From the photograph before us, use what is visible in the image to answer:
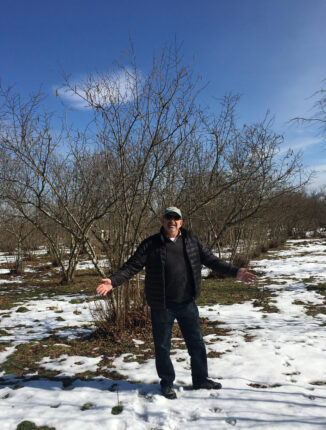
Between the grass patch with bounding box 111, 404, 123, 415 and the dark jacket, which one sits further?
the dark jacket

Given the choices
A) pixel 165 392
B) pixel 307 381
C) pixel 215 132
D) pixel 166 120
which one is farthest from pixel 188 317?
pixel 215 132

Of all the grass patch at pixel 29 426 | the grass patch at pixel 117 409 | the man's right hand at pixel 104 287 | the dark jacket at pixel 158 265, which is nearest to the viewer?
the grass patch at pixel 29 426

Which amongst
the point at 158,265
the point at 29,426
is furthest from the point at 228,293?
the point at 29,426

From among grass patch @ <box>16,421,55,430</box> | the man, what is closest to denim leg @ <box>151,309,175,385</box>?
the man

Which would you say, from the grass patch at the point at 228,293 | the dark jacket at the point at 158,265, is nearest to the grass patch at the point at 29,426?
the dark jacket at the point at 158,265

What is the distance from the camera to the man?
273cm

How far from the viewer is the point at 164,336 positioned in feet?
8.98

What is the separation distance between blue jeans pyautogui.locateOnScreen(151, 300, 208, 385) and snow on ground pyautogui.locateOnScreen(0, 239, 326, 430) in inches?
8.0

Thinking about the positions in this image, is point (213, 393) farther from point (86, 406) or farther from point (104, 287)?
point (104, 287)

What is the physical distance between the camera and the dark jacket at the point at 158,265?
108 inches

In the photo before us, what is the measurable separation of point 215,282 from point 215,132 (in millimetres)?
5484

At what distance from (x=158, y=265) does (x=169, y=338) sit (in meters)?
0.71

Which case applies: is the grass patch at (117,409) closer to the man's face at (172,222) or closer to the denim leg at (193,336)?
the denim leg at (193,336)

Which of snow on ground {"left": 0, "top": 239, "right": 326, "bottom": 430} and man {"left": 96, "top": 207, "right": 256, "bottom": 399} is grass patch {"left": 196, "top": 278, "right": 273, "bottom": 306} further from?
man {"left": 96, "top": 207, "right": 256, "bottom": 399}
